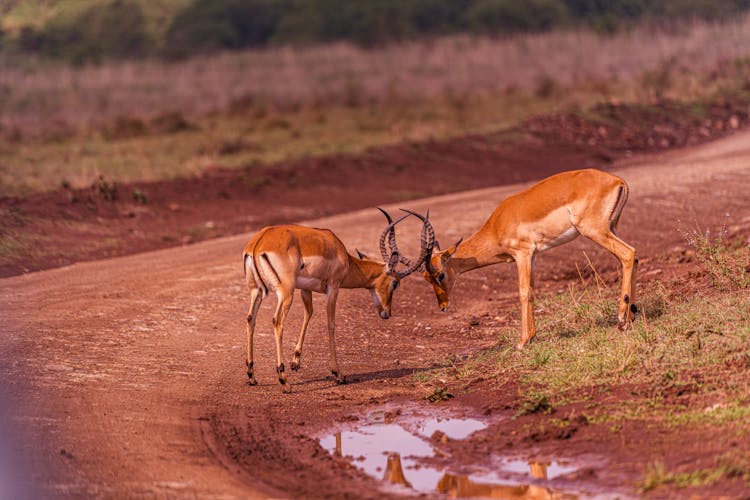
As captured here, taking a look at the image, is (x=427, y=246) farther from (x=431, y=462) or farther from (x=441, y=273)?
(x=431, y=462)

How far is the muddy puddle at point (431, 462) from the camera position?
21.4ft

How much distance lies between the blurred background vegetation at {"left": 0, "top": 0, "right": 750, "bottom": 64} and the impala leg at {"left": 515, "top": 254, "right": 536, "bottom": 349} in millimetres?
38172

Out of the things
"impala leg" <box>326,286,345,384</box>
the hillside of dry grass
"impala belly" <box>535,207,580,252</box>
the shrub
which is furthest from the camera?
the shrub

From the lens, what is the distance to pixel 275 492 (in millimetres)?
6562

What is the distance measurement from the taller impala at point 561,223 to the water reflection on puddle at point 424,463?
2.10 metres

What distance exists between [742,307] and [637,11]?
1991 inches

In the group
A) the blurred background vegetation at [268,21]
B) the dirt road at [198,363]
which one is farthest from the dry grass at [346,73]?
the dirt road at [198,363]

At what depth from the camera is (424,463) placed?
23.4ft

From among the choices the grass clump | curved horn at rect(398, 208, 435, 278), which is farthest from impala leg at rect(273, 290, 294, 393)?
the grass clump

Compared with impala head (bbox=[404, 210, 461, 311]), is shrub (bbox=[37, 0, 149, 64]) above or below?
above

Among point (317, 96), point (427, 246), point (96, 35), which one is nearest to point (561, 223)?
point (427, 246)

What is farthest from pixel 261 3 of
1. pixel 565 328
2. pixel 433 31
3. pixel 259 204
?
pixel 565 328

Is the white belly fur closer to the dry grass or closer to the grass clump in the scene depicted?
the grass clump

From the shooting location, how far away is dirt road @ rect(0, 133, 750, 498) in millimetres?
6949
